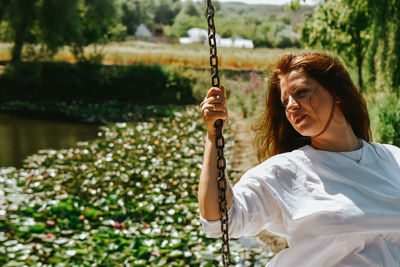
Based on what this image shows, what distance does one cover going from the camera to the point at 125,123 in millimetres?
10891

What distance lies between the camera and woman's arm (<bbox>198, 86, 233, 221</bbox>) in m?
1.35

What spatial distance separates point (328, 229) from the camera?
133 cm

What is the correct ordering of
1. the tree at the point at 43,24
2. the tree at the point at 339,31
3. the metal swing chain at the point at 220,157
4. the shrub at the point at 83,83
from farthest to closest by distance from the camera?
the tree at the point at 43,24 → the shrub at the point at 83,83 → the tree at the point at 339,31 → the metal swing chain at the point at 220,157

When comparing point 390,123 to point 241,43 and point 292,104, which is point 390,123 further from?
point 241,43

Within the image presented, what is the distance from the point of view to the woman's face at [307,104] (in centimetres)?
153

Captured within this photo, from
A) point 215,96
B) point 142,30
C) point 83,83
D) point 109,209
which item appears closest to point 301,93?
point 215,96

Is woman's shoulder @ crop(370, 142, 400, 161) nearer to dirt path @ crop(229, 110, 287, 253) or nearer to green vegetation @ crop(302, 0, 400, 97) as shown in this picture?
dirt path @ crop(229, 110, 287, 253)

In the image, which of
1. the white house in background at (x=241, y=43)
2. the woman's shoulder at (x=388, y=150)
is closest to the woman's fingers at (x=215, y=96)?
the woman's shoulder at (x=388, y=150)

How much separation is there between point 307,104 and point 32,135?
9.75 metres

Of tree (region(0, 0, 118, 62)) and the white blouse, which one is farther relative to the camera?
tree (region(0, 0, 118, 62))

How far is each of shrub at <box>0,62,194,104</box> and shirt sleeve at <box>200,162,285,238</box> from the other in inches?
571

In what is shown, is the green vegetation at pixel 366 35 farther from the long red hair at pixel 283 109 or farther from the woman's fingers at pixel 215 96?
the woman's fingers at pixel 215 96

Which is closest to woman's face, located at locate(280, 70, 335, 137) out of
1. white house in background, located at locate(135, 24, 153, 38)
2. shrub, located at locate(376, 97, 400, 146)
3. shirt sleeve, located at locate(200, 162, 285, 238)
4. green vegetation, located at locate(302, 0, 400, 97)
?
shirt sleeve, located at locate(200, 162, 285, 238)

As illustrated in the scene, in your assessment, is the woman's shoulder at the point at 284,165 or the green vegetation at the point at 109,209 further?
the green vegetation at the point at 109,209
